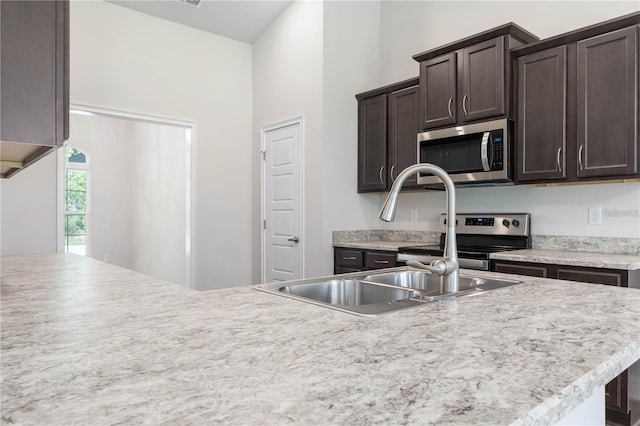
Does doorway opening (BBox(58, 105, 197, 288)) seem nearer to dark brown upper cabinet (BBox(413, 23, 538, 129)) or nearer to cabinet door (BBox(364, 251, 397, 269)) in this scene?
cabinet door (BBox(364, 251, 397, 269))

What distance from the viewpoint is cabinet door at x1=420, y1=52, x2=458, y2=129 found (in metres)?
3.35

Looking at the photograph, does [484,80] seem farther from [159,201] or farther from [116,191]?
[116,191]

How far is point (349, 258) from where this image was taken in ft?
13.0

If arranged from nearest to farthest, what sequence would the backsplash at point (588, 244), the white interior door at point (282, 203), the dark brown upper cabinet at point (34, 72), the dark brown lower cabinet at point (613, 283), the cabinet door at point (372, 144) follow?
the dark brown upper cabinet at point (34, 72), the dark brown lower cabinet at point (613, 283), the backsplash at point (588, 244), the cabinet door at point (372, 144), the white interior door at point (282, 203)

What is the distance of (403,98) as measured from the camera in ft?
12.8

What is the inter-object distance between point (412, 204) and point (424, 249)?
3.19 feet

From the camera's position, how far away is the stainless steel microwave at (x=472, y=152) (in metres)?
3.04

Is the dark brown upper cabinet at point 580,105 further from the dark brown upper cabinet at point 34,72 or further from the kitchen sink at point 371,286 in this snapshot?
the dark brown upper cabinet at point 34,72

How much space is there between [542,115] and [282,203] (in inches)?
102

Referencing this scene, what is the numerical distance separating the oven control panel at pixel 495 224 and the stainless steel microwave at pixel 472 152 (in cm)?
32

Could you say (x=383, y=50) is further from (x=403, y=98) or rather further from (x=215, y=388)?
(x=215, y=388)

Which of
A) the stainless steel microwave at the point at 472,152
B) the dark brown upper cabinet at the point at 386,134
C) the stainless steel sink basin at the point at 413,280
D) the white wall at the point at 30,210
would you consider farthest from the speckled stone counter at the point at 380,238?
the white wall at the point at 30,210

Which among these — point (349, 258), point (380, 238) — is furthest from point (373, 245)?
point (380, 238)

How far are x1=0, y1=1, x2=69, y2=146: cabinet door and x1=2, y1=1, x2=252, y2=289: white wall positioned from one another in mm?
3206
